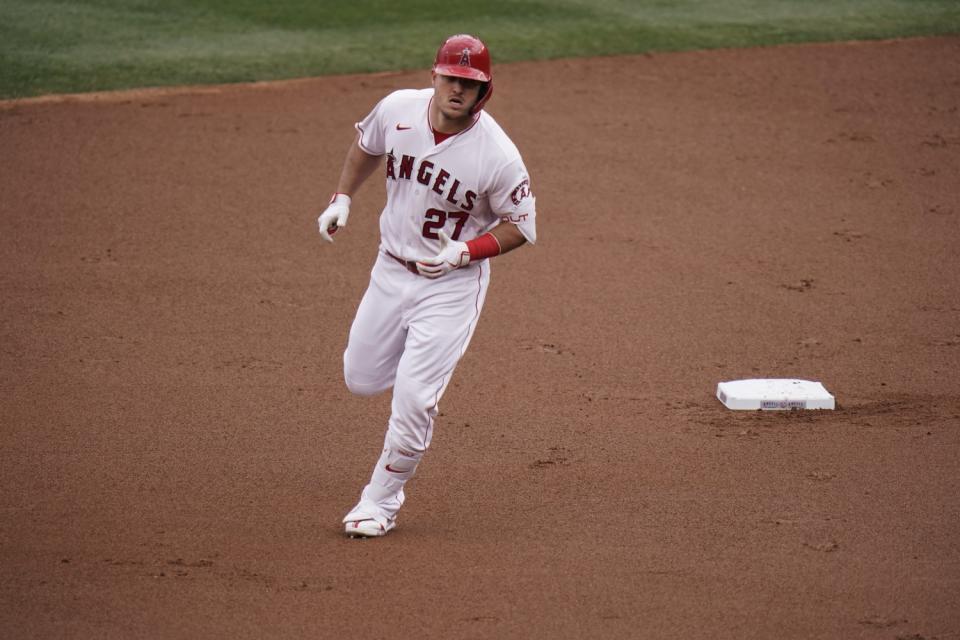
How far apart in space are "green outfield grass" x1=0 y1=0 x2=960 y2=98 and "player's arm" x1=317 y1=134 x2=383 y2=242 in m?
6.67

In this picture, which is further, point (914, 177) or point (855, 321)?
point (914, 177)

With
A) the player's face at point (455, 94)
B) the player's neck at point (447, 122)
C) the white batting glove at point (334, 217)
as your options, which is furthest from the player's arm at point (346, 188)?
the player's face at point (455, 94)

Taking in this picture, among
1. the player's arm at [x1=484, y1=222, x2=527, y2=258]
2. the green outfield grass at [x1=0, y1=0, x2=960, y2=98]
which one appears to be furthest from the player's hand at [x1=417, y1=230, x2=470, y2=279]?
the green outfield grass at [x1=0, y1=0, x2=960, y2=98]

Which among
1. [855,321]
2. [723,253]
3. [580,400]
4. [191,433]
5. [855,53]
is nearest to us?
[191,433]

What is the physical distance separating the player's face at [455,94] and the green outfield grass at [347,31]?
23.9 feet

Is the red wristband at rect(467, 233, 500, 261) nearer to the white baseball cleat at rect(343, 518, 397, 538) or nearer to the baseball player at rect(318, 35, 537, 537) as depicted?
the baseball player at rect(318, 35, 537, 537)

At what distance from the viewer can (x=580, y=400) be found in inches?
263

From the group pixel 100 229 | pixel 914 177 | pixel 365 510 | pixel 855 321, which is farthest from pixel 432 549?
pixel 914 177

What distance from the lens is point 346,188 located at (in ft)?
18.1

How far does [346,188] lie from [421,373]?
0.98m

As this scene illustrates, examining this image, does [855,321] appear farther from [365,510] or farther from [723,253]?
[365,510]

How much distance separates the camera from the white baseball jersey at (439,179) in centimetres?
504

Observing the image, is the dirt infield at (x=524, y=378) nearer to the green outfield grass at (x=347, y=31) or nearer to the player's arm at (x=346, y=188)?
the green outfield grass at (x=347, y=31)

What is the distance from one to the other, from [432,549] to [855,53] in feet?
31.5
